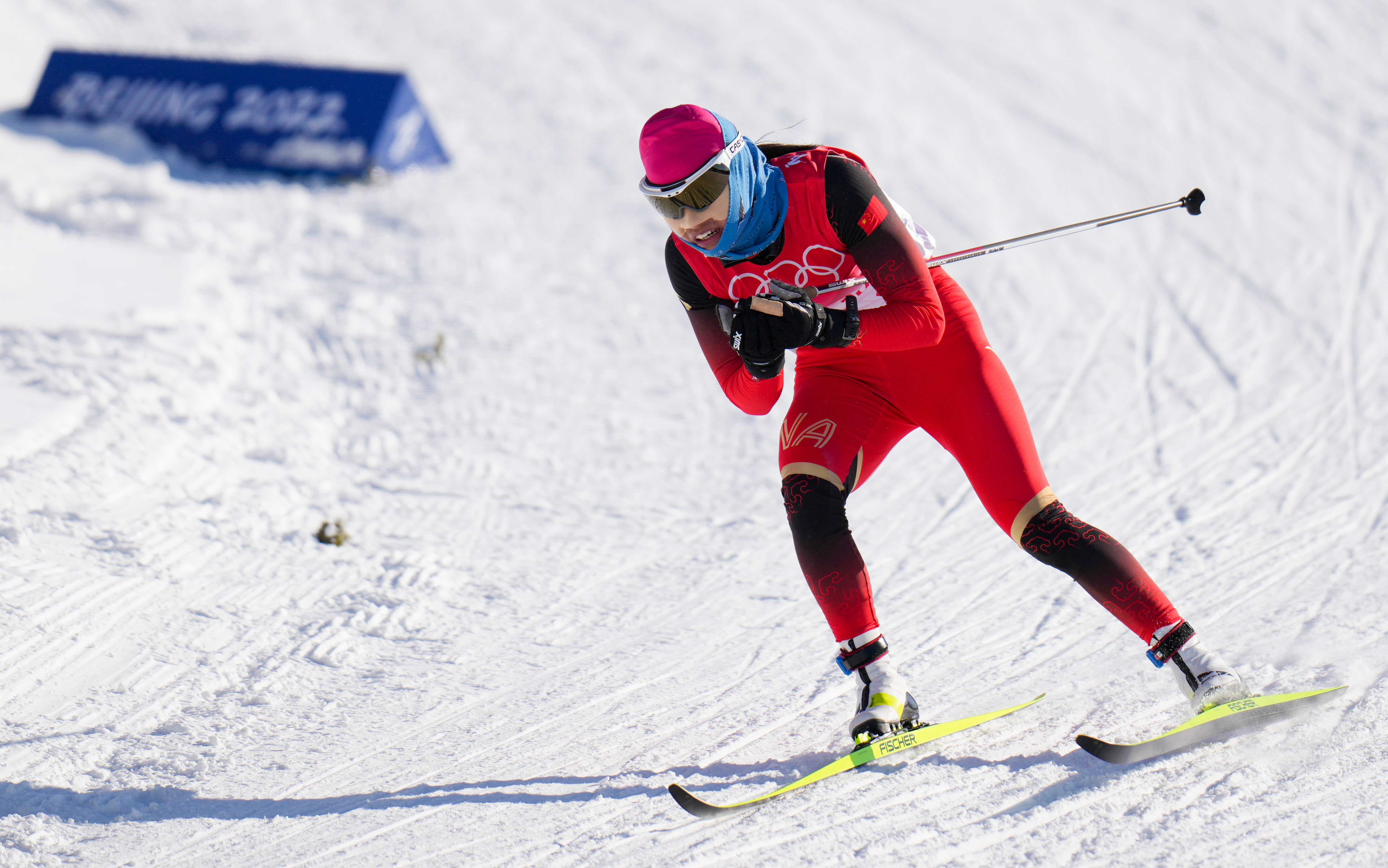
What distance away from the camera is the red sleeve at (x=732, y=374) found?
2729 millimetres

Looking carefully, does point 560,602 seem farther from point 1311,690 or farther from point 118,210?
point 118,210

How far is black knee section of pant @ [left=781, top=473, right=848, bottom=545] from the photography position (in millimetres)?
2682

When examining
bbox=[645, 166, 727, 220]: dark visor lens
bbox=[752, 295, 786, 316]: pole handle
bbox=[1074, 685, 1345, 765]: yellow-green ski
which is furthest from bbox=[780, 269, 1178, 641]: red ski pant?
bbox=[645, 166, 727, 220]: dark visor lens

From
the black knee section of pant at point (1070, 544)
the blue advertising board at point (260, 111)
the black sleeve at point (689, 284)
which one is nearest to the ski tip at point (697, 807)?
the black knee section of pant at point (1070, 544)

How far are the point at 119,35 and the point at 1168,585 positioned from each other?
1112 cm

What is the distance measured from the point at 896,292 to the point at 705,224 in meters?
0.51

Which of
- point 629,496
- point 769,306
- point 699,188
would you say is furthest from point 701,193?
point 629,496

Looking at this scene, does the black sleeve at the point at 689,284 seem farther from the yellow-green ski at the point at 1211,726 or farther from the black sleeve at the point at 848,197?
the yellow-green ski at the point at 1211,726

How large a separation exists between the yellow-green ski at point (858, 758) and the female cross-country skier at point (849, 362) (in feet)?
0.15

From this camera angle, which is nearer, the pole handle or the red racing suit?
the pole handle

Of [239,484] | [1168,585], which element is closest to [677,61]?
[239,484]

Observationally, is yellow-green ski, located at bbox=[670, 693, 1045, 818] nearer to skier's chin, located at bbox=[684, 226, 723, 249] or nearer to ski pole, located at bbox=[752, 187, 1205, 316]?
ski pole, located at bbox=[752, 187, 1205, 316]

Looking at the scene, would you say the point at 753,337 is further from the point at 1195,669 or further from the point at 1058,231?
the point at 1195,669

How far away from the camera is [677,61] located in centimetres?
1023
